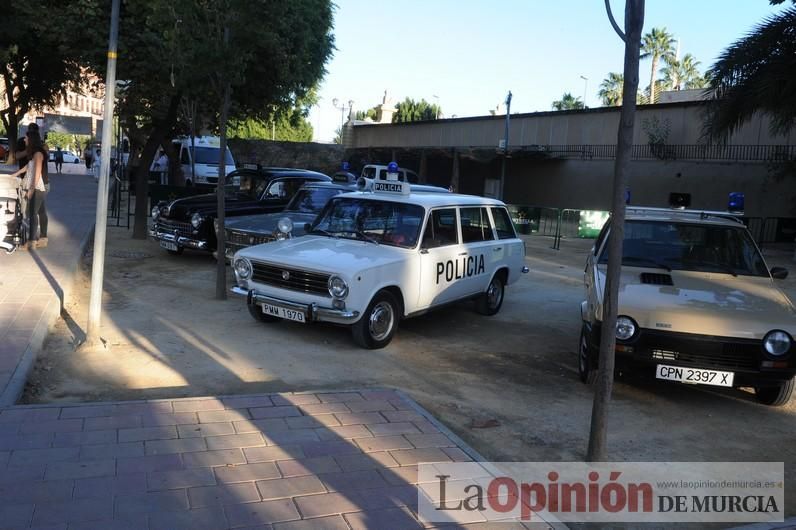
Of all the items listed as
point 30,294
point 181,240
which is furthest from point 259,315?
point 181,240

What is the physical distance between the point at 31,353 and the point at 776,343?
6210mm

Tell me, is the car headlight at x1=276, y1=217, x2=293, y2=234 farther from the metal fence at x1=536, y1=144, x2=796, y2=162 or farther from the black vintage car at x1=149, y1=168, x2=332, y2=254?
the metal fence at x1=536, y1=144, x2=796, y2=162

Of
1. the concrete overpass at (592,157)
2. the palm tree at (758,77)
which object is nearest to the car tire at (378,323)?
the palm tree at (758,77)

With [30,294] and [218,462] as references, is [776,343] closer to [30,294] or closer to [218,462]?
[218,462]

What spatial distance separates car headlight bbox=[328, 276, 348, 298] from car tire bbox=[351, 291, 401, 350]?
1.17 feet

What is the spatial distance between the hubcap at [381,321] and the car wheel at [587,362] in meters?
2.01

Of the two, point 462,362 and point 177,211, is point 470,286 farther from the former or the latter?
point 177,211

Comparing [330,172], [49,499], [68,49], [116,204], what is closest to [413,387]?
[49,499]

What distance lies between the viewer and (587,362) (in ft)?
21.0

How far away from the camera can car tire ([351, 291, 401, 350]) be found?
23.3ft

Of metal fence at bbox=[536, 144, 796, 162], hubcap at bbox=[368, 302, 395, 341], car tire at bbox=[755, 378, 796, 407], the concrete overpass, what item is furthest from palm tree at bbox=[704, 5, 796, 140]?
hubcap at bbox=[368, 302, 395, 341]

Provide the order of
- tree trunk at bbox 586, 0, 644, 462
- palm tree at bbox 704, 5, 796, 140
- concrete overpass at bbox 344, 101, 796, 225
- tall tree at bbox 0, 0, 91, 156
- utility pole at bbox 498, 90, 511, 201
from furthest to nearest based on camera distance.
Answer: utility pole at bbox 498, 90, 511, 201, concrete overpass at bbox 344, 101, 796, 225, palm tree at bbox 704, 5, 796, 140, tall tree at bbox 0, 0, 91, 156, tree trunk at bbox 586, 0, 644, 462

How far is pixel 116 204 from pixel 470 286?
1340 cm

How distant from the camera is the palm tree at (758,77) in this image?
1420 centimetres
